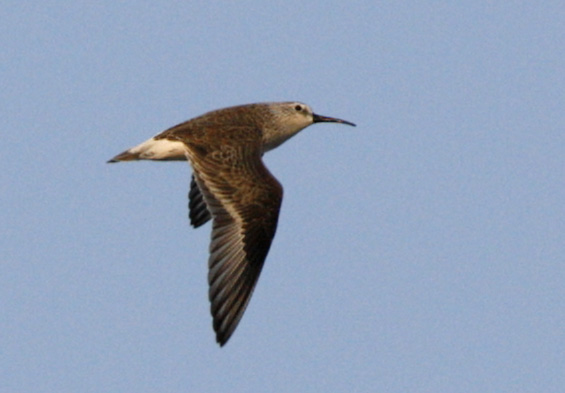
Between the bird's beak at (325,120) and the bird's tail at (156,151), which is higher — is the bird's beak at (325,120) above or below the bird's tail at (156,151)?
above

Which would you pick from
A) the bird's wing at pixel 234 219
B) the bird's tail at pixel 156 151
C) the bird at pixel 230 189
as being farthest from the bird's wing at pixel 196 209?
the bird's wing at pixel 234 219

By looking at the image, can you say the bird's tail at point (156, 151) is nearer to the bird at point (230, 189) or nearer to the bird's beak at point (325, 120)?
the bird at point (230, 189)

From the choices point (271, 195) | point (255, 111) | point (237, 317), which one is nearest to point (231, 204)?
point (271, 195)

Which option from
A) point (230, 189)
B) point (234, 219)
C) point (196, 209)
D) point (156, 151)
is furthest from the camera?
point (196, 209)

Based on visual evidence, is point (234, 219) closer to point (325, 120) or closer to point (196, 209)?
point (196, 209)

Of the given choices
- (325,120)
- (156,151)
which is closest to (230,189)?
(156,151)

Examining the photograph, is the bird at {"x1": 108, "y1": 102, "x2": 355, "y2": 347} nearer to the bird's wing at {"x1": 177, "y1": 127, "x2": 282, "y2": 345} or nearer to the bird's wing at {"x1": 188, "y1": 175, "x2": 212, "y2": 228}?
the bird's wing at {"x1": 177, "y1": 127, "x2": 282, "y2": 345}

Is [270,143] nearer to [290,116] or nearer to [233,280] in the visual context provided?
[290,116]

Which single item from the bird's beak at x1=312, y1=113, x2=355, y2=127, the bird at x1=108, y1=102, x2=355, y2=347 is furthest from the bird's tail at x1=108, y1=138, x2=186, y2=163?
the bird's beak at x1=312, y1=113, x2=355, y2=127
